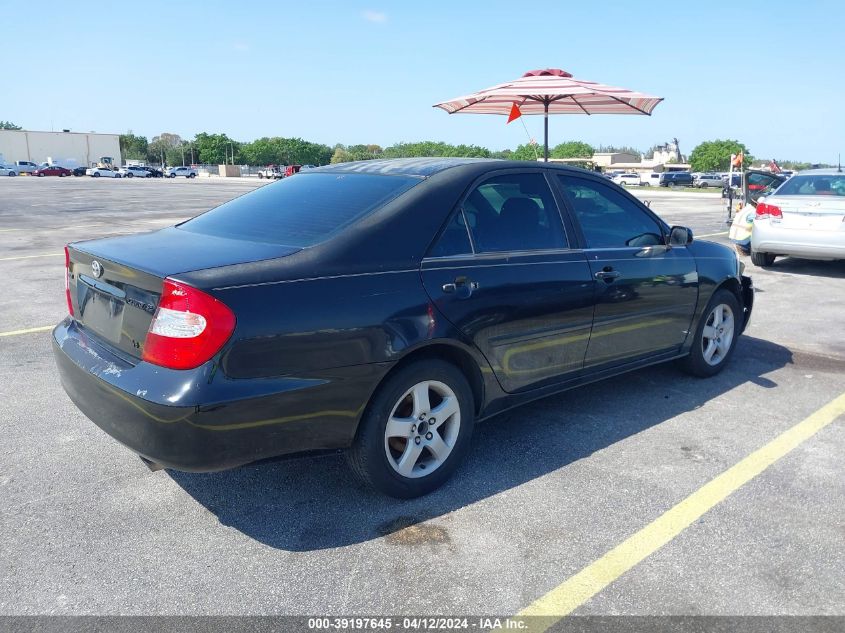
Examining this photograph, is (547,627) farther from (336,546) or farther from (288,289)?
(288,289)

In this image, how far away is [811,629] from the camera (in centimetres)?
244

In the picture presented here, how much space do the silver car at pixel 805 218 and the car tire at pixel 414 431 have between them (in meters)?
7.95

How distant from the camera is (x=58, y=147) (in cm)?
10581

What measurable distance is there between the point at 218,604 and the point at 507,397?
1740mm

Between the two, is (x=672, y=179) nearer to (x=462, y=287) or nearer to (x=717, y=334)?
(x=717, y=334)

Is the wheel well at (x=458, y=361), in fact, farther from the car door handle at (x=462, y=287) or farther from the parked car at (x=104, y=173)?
the parked car at (x=104, y=173)

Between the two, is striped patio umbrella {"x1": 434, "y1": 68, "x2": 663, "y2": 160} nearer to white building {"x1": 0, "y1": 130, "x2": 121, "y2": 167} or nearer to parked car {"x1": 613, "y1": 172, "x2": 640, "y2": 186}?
→ parked car {"x1": 613, "y1": 172, "x2": 640, "y2": 186}

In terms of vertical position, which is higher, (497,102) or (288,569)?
(497,102)

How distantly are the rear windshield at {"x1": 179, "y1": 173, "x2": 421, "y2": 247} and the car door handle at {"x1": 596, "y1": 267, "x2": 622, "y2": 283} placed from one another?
1.24 metres

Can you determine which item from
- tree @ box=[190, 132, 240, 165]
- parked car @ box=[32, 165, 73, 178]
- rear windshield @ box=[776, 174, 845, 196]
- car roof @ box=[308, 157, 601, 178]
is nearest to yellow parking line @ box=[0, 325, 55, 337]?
car roof @ box=[308, 157, 601, 178]

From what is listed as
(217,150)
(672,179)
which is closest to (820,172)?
→ (672,179)

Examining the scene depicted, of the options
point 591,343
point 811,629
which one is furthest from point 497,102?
point 811,629

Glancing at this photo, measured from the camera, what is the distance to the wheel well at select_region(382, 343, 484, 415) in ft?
10.4

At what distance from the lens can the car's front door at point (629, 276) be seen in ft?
13.4
